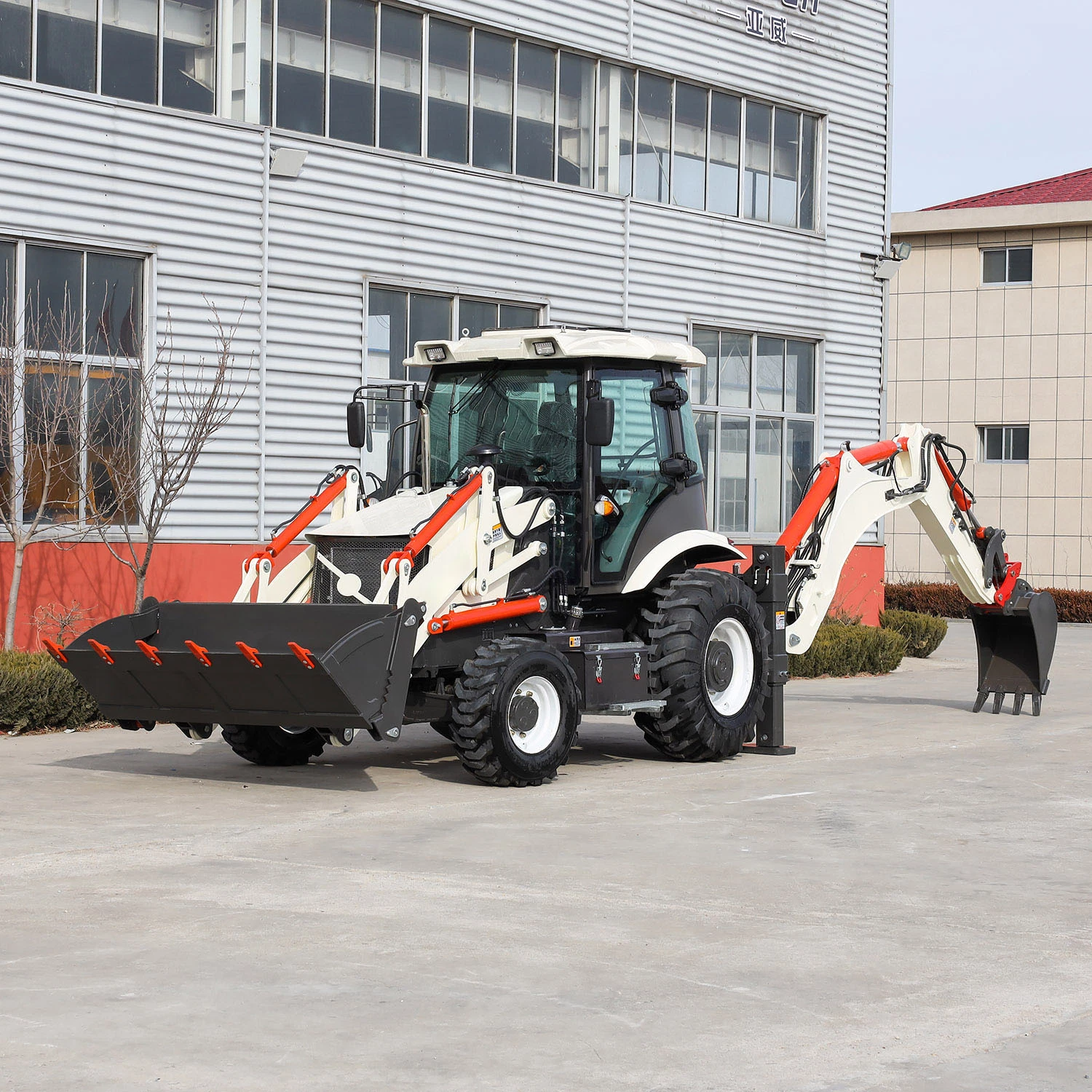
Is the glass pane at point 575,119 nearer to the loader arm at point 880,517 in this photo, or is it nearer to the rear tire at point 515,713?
the loader arm at point 880,517

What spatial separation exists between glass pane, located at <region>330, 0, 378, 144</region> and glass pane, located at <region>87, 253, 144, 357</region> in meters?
3.18

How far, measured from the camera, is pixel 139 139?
1764 centimetres

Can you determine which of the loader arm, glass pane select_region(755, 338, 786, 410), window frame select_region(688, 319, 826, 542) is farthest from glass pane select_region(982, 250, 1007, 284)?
the loader arm

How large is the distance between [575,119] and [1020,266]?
1995 cm

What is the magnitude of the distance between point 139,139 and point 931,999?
13.9 metres

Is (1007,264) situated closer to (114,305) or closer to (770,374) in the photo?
(770,374)

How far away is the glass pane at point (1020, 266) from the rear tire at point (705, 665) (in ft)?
92.1

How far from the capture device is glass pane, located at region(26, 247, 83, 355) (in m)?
16.8

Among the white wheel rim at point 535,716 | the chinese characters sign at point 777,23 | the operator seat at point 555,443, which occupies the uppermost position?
the chinese characters sign at point 777,23

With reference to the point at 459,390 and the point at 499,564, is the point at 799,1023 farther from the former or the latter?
the point at 459,390

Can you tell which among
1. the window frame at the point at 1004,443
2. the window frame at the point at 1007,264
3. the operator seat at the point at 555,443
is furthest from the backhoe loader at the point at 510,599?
the window frame at the point at 1007,264

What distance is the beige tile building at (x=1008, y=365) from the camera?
38.4m

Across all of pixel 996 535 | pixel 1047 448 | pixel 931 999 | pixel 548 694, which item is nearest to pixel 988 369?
pixel 1047 448

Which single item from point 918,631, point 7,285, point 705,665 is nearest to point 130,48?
point 7,285
